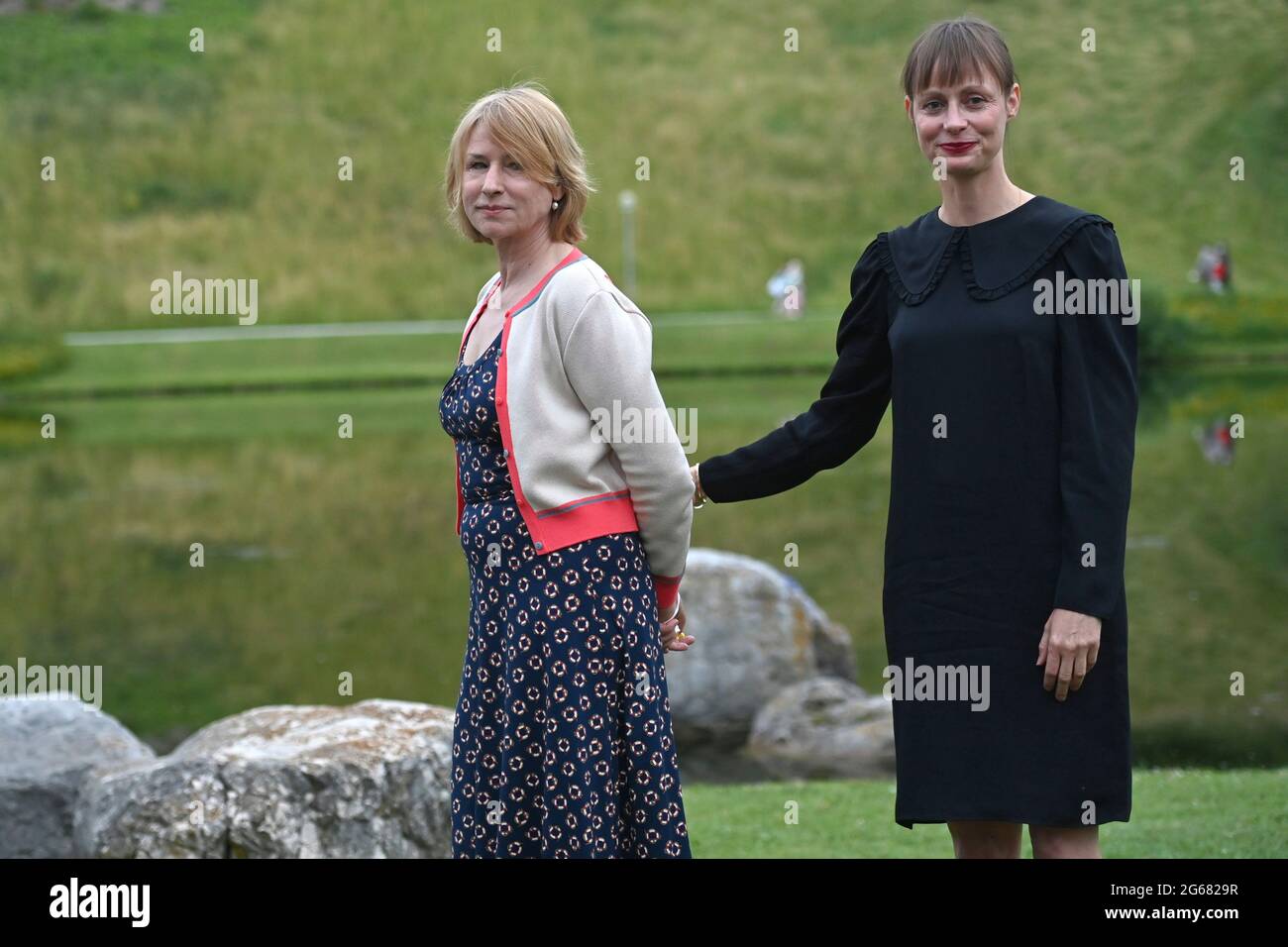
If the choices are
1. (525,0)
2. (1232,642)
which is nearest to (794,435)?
(1232,642)

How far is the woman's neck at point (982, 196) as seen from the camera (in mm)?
3508

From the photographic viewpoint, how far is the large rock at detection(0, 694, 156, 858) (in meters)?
6.17

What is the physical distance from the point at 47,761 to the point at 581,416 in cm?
380

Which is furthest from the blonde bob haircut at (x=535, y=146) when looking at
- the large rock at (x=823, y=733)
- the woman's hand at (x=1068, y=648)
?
the large rock at (x=823, y=733)

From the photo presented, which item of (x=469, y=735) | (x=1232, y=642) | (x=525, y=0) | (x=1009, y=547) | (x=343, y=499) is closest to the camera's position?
(x=1009, y=547)

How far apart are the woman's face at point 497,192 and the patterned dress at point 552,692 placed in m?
0.28

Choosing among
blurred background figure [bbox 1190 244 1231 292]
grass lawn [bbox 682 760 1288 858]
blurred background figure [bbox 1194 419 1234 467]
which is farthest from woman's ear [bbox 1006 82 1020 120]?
blurred background figure [bbox 1190 244 1231 292]

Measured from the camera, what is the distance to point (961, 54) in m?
3.40

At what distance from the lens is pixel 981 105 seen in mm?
3414

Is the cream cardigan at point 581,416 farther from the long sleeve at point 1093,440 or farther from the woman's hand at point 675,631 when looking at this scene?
the long sleeve at point 1093,440

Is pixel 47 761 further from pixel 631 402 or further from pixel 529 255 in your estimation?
pixel 631 402

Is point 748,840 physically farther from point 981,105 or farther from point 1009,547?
point 981,105

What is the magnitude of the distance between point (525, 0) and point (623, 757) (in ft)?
220

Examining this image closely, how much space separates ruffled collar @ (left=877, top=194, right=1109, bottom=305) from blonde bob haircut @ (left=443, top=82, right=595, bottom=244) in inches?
28.8
